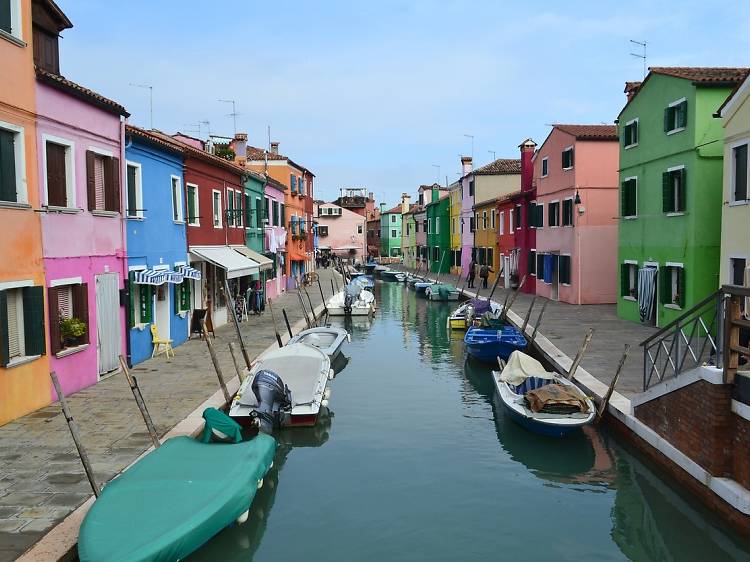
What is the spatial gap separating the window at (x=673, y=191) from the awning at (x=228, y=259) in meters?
14.4

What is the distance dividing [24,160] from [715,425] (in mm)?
12337

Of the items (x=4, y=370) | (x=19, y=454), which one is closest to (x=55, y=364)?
(x=4, y=370)

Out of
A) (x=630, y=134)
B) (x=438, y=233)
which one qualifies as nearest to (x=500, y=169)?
(x=438, y=233)

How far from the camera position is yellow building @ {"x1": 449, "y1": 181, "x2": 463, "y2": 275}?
55141 mm

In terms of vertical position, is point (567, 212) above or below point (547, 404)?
above

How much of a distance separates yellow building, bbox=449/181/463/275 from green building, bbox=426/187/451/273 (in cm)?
106

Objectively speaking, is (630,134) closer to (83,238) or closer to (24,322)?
(83,238)

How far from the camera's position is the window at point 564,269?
30.8m

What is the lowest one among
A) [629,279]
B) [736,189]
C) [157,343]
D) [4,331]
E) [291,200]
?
[157,343]

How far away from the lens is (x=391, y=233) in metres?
94.4

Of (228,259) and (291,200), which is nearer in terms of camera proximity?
(228,259)

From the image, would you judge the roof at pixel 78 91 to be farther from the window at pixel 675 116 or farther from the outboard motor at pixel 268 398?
the window at pixel 675 116

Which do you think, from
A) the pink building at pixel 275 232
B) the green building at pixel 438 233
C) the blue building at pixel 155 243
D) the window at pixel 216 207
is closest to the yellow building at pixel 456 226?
the green building at pixel 438 233

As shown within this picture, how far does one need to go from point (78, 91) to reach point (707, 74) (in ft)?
56.8
